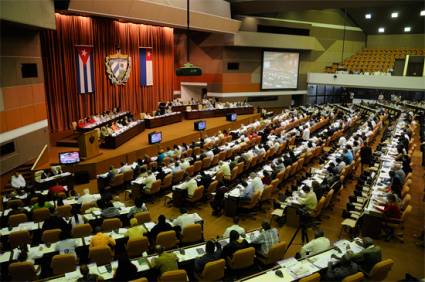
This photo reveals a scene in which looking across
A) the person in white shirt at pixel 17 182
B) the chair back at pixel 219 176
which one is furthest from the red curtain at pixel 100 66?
the chair back at pixel 219 176

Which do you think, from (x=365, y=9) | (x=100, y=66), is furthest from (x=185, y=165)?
(x=365, y=9)

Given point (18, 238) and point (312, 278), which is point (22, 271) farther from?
point (312, 278)

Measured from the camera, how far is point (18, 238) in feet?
23.0

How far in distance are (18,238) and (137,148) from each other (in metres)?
8.25

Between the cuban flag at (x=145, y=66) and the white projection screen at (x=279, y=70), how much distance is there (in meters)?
9.99

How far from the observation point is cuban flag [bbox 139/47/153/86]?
2189cm

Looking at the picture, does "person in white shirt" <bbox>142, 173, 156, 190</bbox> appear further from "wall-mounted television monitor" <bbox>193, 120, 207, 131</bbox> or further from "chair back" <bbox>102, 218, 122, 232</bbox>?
"wall-mounted television monitor" <bbox>193, 120, 207, 131</bbox>

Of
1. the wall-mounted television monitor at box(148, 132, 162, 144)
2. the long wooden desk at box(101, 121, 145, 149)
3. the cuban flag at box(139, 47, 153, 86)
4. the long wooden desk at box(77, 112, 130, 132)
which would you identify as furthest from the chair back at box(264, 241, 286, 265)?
the cuban flag at box(139, 47, 153, 86)

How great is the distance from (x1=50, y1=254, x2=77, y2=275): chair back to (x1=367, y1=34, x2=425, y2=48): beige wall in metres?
34.9

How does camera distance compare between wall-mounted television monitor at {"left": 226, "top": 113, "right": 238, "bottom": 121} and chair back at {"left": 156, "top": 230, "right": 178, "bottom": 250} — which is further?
wall-mounted television monitor at {"left": 226, "top": 113, "right": 238, "bottom": 121}

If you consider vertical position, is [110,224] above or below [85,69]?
below

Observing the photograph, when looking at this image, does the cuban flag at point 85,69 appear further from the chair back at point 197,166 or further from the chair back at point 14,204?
the chair back at point 14,204

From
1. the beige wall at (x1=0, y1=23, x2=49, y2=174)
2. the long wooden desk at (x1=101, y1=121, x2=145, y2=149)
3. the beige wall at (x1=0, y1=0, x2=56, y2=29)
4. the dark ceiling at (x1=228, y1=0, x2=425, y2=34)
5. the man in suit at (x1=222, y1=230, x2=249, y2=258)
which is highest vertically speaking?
the dark ceiling at (x1=228, y1=0, x2=425, y2=34)

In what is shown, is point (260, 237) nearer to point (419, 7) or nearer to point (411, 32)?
point (419, 7)
